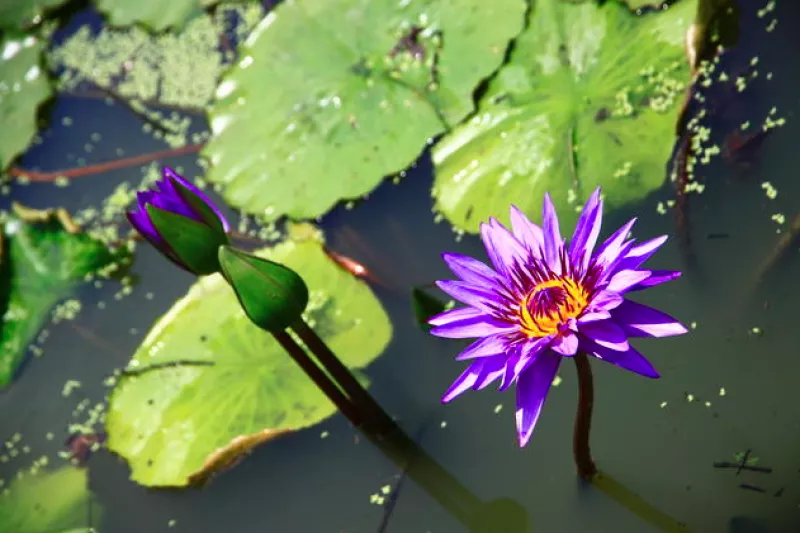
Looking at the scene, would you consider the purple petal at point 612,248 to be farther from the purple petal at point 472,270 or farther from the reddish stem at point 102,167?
the reddish stem at point 102,167

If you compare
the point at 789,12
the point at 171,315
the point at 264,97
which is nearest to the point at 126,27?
the point at 264,97

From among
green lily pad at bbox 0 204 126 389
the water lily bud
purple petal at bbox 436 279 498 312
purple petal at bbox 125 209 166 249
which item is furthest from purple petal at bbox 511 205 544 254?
green lily pad at bbox 0 204 126 389

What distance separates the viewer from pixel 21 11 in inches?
134

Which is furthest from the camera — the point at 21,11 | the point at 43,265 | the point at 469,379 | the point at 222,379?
the point at 21,11

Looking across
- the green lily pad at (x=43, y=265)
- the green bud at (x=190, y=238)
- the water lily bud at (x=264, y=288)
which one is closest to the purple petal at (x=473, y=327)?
the water lily bud at (x=264, y=288)

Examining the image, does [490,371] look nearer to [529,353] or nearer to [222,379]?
[529,353]

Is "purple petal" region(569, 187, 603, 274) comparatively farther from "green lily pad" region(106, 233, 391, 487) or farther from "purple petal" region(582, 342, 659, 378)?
"green lily pad" region(106, 233, 391, 487)

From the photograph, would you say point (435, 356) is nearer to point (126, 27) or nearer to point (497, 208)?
point (497, 208)

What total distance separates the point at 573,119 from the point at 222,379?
3.75 ft

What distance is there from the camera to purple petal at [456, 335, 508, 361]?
133 centimetres

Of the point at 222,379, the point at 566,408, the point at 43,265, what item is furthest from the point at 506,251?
the point at 43,265

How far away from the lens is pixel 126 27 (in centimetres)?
322

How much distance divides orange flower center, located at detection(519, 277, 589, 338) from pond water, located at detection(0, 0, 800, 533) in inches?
21.4

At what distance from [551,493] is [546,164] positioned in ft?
2.71
